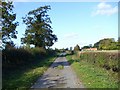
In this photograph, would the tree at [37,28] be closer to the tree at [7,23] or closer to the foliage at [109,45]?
→ the foliage at [109,45]

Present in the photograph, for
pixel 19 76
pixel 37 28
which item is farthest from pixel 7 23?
pixel 37 28

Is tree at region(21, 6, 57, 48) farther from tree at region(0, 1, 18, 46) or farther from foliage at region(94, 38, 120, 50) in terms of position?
tree at region(0, 1, 18, 46)

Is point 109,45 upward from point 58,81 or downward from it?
upward

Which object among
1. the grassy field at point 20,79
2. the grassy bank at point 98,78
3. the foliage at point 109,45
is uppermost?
the foliage at point 109,45

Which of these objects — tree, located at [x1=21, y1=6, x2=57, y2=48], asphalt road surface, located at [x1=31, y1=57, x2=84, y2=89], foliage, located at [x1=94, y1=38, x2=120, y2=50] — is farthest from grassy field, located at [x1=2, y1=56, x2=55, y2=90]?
tree, located at [x1=21, y1=6, x2=57, y2=48]

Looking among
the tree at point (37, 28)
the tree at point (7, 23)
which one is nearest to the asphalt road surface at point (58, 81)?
the tree at point (7, 23)

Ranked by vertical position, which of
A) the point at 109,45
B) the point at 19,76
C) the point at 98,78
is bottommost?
the point at 19,76

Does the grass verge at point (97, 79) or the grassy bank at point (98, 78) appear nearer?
the grass verge at point (97, 79)

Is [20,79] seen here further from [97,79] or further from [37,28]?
[37,28]

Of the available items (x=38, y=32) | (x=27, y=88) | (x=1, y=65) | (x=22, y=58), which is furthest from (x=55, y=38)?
(x=27, y=88)

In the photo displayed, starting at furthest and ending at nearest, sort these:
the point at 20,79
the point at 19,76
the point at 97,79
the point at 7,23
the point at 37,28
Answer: the point at 37,28 → the point at 7,23 → the point at 19,76 → the point at 20,79 → the point at 97,79

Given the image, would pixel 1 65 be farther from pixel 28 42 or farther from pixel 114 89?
pixel 28 42

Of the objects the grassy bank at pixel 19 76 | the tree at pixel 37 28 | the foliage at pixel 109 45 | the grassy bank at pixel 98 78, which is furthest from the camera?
the tree at pixel 37 28

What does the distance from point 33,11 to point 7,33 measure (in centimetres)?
3947
